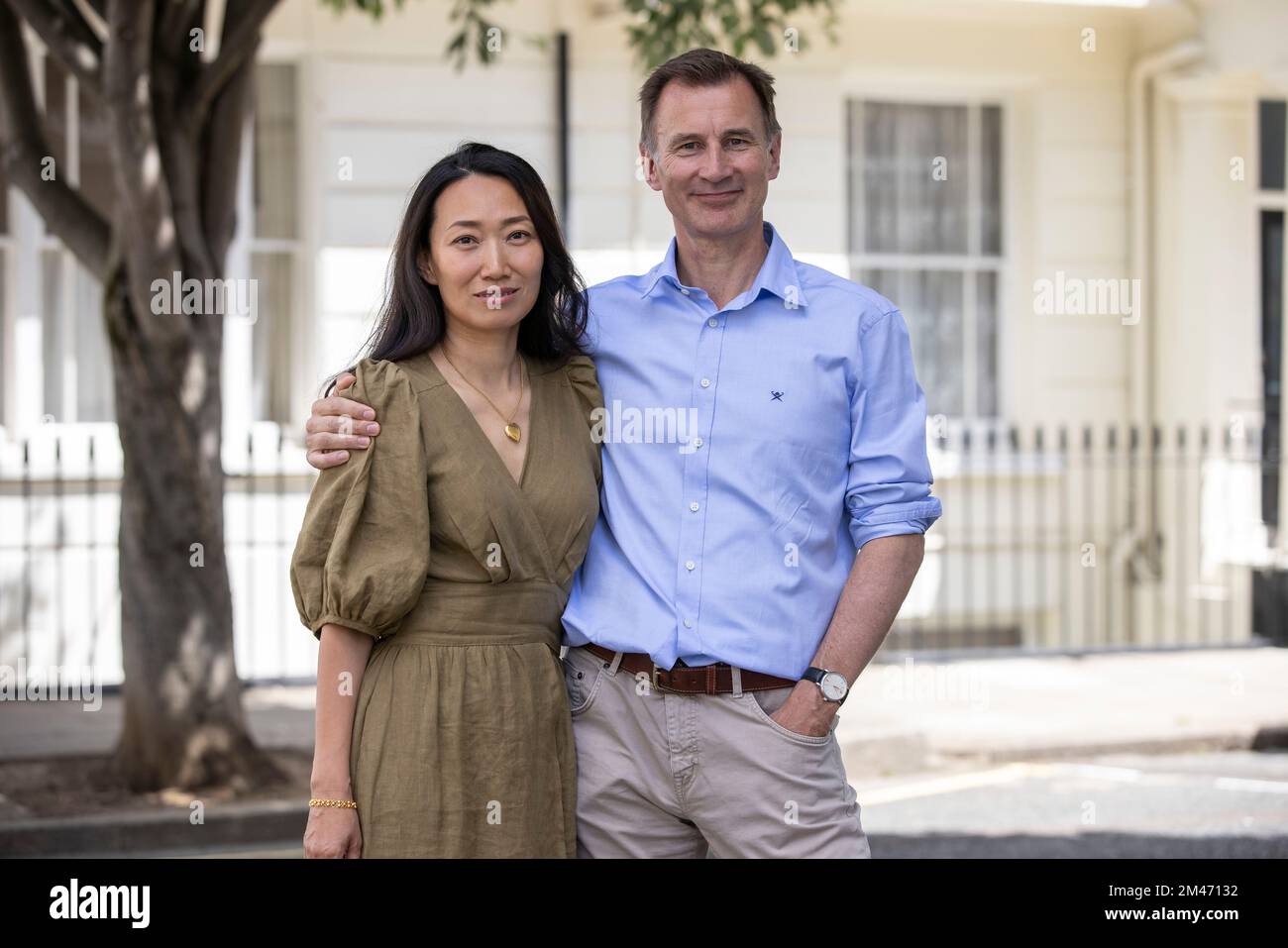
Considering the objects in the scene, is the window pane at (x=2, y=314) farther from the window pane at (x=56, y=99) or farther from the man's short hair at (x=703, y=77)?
the man's short hair at (x=703, y=77)

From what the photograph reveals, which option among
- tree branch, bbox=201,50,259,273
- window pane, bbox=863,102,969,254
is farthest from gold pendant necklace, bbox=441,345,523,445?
window pane, bbox=863,102,969,254

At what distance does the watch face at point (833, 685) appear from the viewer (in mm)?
3105

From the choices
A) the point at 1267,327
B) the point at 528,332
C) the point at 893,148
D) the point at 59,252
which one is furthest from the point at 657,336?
the point at 1267,327

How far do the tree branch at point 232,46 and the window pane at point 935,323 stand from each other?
650 centimetres

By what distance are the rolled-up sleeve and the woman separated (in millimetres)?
553

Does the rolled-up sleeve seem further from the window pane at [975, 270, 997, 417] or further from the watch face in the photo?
the window pane at [975, 270, 997, 417]

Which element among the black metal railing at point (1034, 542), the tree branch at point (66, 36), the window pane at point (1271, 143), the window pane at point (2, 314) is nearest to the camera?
the tree branch at point (66, 36)

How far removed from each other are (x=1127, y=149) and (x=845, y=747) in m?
6.66

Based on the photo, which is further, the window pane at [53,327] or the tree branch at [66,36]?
the window pane at [53,327]

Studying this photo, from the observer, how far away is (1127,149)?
1288cm

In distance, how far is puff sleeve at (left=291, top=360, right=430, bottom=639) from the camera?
2.96 meters

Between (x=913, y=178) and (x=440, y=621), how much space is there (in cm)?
1034

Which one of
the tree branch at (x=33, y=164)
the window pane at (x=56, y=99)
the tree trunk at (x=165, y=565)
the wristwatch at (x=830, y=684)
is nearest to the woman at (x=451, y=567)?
the wristwatch at (x=830, y=684)
